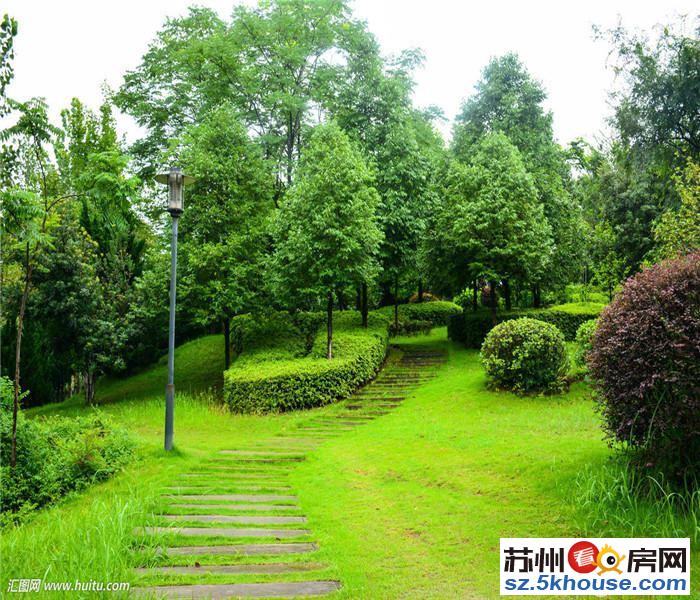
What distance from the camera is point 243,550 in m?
5.59

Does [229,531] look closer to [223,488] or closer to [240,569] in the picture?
[240,569]

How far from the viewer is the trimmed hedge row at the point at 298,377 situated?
605 inches

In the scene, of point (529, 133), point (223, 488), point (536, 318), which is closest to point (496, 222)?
point (536, 318)

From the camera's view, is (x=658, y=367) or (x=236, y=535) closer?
(x=658, y=367)

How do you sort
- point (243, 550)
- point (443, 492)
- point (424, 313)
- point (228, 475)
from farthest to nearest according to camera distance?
point (424, 313) < point (228, 475) < point (443, 492) < point (243, 550)

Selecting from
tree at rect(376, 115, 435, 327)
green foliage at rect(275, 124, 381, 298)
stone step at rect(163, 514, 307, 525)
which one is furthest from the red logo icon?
tree at rect(376, 115, 435, 327)

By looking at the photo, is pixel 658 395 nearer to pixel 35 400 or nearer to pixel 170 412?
pixel 170 412

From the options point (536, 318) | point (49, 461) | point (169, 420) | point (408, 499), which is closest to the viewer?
point (408, 499)

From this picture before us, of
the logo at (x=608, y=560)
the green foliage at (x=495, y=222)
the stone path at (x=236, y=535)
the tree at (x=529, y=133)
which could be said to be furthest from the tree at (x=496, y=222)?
the logo at (x=608, y=560)

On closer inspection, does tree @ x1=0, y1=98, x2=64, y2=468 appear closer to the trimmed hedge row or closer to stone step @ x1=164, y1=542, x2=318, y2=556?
stone step @ x1=164, y1=542, x2=318, y2=556

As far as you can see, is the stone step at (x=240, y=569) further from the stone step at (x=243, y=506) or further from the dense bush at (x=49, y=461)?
the dense bush at (x=49, y=461)

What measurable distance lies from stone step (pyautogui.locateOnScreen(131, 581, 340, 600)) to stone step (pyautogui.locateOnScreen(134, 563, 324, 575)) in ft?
0.80

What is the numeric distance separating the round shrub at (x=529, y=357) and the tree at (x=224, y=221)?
7552mm

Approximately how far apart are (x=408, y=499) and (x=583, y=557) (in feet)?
8.67
